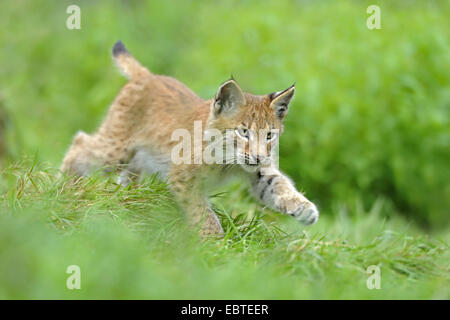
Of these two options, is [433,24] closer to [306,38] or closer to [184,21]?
[306,38]

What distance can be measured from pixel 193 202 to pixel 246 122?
74cm

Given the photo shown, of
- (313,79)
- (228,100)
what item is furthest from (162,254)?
(313,79)

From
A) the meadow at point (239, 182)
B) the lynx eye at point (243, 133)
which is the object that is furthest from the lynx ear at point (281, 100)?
the meadow at point (239, 182)

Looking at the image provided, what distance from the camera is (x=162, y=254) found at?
181 inches

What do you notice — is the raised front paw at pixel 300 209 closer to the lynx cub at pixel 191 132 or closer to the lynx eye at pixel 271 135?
the lynx cub at pixel 191 132

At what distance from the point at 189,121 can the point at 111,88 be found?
5.97m

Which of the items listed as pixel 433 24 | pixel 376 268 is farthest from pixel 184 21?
pixel 376 268

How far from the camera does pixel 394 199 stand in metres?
10.1

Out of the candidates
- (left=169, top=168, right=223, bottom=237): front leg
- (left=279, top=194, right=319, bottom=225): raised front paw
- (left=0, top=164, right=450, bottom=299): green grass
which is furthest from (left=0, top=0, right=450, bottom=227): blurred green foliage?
(left=279, top=194, right=319, bottom=225): raised front paw

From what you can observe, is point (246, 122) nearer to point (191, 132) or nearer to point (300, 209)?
point (191, 132)

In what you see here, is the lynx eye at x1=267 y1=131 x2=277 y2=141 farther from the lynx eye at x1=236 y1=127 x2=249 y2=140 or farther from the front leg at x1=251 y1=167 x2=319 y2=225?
the front leg at x1=251 y1=167 x2=319 y2=225

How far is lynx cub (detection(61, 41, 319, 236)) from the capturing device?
5372mm
